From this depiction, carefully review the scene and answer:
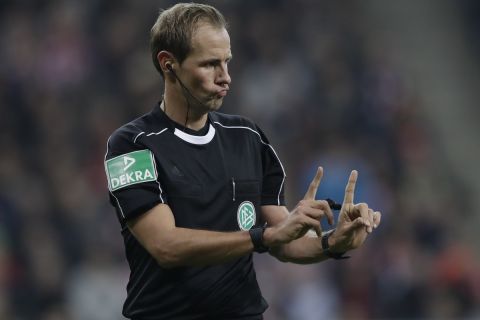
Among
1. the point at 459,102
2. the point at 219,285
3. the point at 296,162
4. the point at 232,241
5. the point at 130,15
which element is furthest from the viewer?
the point at 459,102

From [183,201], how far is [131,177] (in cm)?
23

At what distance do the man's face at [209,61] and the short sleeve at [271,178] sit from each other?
18.4 inches

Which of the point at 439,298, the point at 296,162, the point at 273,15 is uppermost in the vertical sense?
the point at 273,15

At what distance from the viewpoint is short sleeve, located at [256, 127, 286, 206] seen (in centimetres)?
471

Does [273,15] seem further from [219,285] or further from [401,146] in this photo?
[219,285]

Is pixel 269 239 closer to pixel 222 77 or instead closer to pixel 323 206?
pixel 323 206

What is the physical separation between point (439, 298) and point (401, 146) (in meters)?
2.32

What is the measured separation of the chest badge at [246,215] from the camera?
175 inches

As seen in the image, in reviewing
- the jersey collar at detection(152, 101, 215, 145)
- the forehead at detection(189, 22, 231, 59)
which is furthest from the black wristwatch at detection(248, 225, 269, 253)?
the forehead at detection(189, 22, 231, 59)

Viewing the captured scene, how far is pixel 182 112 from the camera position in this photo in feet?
14.7

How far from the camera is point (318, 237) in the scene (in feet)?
14.7

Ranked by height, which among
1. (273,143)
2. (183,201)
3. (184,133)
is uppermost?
(184,133)

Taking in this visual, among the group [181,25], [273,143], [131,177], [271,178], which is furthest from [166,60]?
[273,143]

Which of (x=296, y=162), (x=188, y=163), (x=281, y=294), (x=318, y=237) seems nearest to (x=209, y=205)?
(x=188, y=163)
